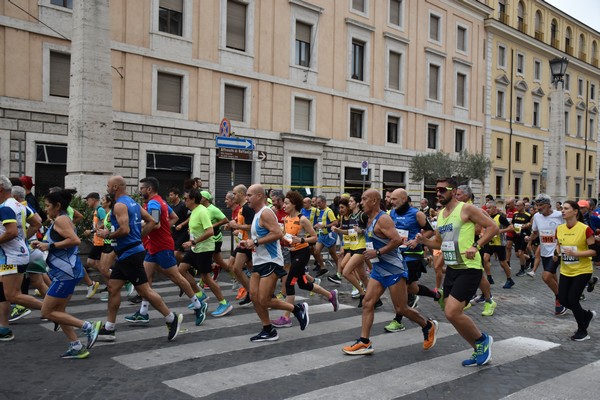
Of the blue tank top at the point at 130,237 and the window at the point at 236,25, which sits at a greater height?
the window at the point at 236,25

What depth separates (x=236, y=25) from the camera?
2381cm

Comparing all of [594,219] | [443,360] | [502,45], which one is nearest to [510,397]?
[443,360]

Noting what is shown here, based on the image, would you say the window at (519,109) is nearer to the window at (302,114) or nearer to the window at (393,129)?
the window at (393,129)

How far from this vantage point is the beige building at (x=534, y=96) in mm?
38656

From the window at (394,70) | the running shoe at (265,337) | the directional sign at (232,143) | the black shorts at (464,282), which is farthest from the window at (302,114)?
the black shorts at (464,282)

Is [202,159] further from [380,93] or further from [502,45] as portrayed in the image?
[502,45]

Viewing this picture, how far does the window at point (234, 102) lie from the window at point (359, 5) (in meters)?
8.45

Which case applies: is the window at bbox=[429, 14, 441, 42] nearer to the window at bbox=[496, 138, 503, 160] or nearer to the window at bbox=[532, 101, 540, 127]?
the window at bbox=[496, 138, 503, 160]

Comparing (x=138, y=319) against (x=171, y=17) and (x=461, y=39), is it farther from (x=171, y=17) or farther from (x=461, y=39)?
(x=461, y=39)

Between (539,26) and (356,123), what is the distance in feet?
76.3

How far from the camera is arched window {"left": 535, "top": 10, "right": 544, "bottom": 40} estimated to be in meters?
43.5

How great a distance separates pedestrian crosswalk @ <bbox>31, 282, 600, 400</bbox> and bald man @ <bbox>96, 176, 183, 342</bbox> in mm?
231

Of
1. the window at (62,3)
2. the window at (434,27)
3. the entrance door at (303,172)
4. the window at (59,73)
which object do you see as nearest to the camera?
A: the window at (62,3)

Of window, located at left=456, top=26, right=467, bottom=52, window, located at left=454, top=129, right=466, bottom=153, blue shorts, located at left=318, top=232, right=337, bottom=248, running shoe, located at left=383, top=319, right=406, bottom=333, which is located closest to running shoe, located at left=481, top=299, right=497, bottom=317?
running shoe, located at left=383, top=319, right=406, bottom=333
